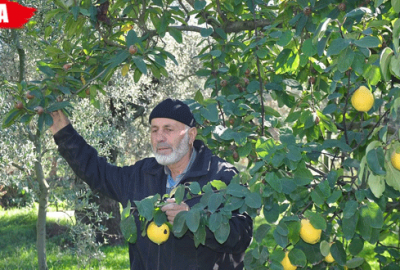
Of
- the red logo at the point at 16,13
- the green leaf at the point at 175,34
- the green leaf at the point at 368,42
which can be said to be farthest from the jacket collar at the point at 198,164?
the red logo at the point at 16,13

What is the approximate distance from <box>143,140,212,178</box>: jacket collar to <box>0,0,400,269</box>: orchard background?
138 mm

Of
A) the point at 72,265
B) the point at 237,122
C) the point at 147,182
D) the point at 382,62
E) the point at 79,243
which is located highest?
the point at 382,62

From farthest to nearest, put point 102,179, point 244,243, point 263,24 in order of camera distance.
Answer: point 263,24, point 102,179, point 244,243

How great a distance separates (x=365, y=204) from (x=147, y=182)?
1770 millimetres

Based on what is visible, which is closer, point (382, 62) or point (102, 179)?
point (382, 62)

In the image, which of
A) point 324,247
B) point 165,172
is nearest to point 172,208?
point 324,247

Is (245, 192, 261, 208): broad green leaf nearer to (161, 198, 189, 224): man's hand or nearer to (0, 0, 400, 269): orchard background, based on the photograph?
(0, 0, 400, 269): orchard background

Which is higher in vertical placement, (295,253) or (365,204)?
(365,204)

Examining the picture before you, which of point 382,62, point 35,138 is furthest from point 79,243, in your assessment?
point 382,62

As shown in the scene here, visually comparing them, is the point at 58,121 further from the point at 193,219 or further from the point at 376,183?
the point at 376,183

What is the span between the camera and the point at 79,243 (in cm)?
683

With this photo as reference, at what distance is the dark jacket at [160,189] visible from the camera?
3.02 meters

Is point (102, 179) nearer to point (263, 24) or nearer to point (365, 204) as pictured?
point (263, 24)

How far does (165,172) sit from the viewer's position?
11.5 feet
